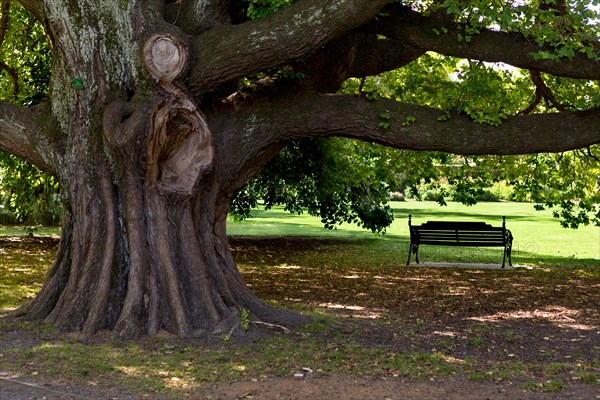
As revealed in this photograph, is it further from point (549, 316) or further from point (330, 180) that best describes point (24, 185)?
point (549, 316)

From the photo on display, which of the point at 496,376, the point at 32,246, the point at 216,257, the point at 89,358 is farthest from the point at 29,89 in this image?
the point at 496,376

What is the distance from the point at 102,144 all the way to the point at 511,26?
5.13 m

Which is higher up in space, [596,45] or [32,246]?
[596,45]

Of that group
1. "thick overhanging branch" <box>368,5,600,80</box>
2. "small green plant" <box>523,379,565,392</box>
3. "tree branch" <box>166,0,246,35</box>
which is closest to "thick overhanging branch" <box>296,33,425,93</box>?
"thick overhanging branch" <box>368,5,600,80</box>

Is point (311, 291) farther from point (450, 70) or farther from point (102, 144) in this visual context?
point (450, 70)

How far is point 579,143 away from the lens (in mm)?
10164

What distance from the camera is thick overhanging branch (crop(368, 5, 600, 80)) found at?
32.9 ft

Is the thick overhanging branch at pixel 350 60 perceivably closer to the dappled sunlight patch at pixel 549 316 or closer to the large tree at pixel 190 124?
Result: the large tree at pixel 190 124

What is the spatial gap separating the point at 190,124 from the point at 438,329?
13.1ft

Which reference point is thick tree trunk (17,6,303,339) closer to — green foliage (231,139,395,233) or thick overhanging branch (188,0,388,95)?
thick overhanging branch (188,0,388,95)

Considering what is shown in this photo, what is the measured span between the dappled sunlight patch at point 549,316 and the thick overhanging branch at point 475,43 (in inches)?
128

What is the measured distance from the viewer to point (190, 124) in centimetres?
894

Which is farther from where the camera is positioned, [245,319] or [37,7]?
[37,7]

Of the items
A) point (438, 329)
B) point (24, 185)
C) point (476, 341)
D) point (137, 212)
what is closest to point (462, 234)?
point (438, 329)
